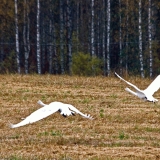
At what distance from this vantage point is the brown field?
1128cm

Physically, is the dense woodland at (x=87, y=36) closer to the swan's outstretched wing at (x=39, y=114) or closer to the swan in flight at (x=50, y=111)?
the swan in flight at (x=50, y=111)

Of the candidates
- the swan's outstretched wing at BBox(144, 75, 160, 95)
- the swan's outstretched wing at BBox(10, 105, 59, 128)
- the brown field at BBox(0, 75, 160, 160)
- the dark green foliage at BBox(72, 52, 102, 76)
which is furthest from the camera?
the dark green foliage at BBox(72, 52, 102, 76)

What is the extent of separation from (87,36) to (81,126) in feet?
125

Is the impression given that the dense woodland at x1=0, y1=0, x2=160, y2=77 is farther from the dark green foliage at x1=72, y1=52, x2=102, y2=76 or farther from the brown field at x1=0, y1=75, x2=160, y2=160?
the brown field at x1=0, y1=75, x2=160, y2=160

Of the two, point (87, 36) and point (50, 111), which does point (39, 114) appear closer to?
point (50, 111)

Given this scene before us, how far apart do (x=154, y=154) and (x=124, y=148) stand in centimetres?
64

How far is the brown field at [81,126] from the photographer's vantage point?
1128 cm

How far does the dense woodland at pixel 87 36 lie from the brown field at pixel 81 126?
1253cm

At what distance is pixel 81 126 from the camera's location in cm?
1435

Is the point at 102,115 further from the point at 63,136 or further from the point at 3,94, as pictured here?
the point at 3,94

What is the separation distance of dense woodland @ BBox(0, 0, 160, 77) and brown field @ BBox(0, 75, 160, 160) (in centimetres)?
1253

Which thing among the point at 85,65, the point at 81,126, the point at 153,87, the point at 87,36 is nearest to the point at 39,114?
the point at 81,126

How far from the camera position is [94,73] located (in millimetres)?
35312

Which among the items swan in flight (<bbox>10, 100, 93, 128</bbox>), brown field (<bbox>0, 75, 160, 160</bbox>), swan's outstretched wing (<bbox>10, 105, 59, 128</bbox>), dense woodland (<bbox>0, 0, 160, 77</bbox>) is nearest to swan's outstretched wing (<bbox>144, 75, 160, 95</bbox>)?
brown field (<bbox>0, 75, 160, 160</bbox>)
